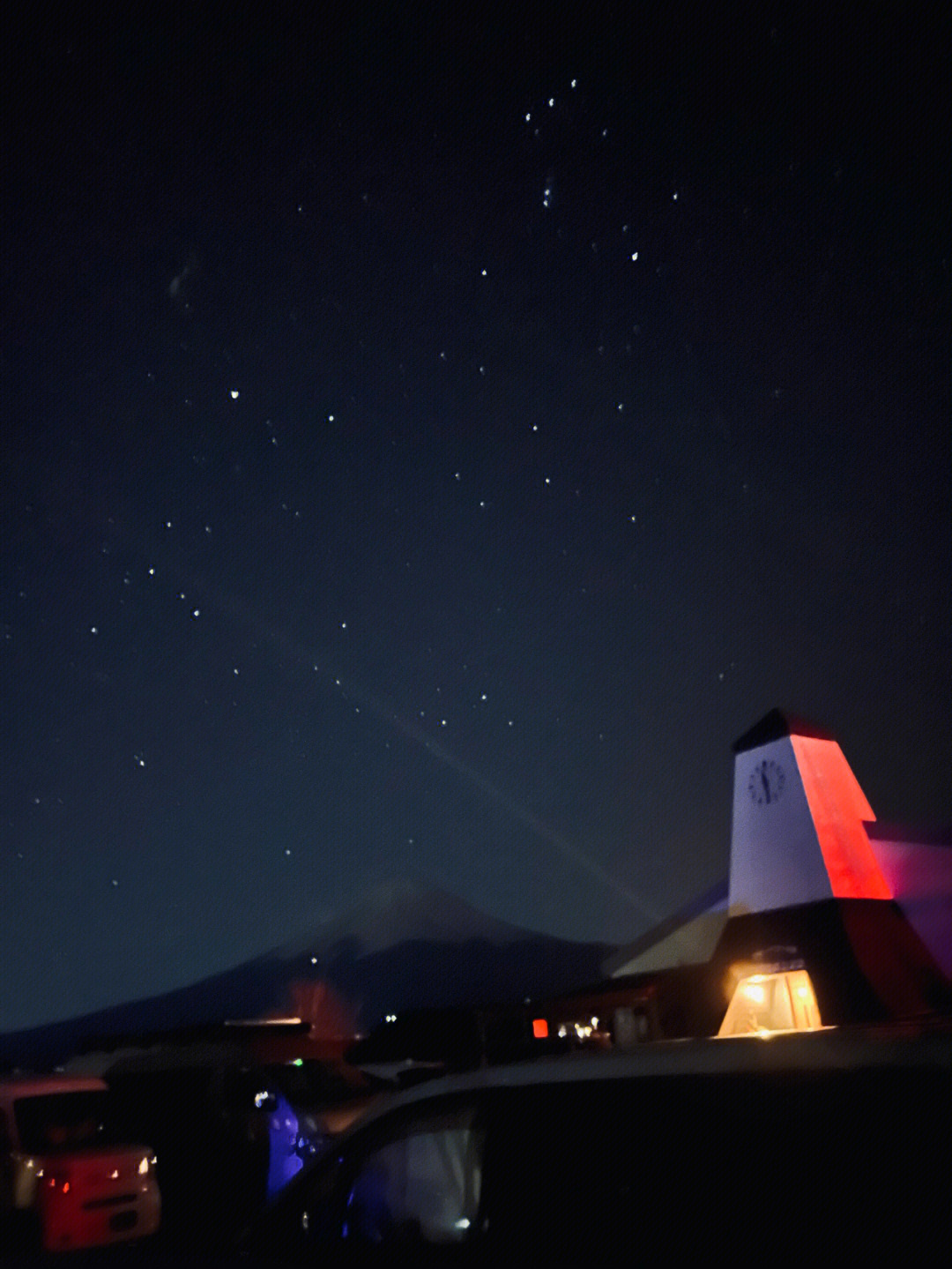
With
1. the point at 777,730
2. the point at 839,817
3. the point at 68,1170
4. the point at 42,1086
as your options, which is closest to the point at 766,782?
the point at 777,730

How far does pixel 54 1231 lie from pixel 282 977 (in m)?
177

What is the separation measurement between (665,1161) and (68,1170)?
7191mm

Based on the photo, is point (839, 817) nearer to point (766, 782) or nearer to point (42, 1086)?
point (766, 782)

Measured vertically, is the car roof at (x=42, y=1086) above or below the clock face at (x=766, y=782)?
below

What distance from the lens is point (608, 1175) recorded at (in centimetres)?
233

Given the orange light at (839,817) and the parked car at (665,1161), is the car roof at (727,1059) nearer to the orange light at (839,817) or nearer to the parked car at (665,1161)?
the parked car at (665,1161)

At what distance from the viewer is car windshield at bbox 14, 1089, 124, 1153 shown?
8.18 metres

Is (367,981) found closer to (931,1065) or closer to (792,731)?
(792,731)

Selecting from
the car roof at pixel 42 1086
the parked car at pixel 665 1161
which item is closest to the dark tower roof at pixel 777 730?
the car roof at pixel 42 1086

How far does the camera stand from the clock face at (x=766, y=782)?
30.5 metres

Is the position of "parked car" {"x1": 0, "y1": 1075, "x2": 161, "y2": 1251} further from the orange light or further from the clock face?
the clock face

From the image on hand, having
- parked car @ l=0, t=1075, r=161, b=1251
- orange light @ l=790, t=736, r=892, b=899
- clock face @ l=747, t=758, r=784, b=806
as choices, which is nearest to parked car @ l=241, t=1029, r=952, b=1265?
parked car @ l=0, t=1075, r=161, b=1251

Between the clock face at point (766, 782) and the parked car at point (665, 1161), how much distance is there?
28988 mm

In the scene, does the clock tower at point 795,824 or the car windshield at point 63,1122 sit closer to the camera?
the car windshield at point 63,1122
